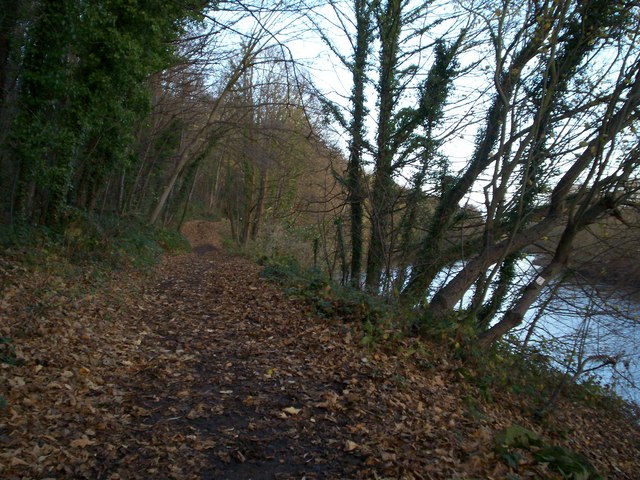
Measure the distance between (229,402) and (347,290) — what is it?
5201 millimetres

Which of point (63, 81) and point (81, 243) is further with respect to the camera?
point (81, 243)

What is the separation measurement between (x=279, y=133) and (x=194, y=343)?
15.4m

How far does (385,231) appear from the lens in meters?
11.8

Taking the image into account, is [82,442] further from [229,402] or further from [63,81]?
[63,81]

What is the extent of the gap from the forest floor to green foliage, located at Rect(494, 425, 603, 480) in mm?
78

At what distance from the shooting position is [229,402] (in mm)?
4910

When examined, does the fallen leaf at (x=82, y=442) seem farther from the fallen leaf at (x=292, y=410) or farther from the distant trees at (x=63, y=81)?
the distant trees at (x=63, y=81)

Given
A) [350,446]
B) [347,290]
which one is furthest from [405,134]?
[350,446]

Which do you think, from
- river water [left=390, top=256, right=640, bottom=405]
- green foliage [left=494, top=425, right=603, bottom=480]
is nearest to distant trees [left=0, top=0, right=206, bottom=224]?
green foliage [left=494, top=425, right=603, bottom=480]

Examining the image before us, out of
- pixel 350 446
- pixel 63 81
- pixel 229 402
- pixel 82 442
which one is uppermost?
pixel 63 81

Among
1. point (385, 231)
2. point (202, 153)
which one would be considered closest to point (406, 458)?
point (385, 231)

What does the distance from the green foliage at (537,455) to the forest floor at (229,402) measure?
3.1 inches

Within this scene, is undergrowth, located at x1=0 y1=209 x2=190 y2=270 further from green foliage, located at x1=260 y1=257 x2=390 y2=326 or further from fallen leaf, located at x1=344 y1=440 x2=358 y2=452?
fallen leaf, located at x1=344 y1=440 x2=358 y2=452

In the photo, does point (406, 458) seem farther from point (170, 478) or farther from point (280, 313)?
point (280, 313)
